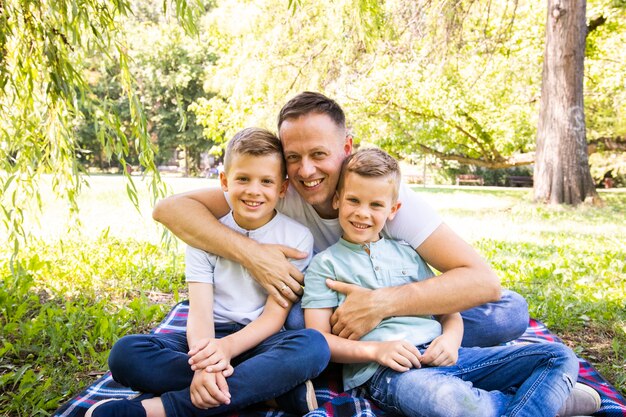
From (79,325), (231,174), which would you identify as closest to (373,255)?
(231,174)

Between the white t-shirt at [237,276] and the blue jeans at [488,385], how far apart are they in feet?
1.99

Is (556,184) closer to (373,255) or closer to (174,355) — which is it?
(373,255)

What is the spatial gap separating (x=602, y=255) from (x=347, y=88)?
6482 mm

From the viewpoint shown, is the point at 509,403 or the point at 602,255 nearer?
the point at 509,403

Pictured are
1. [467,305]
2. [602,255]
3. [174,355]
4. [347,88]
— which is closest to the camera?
[174,355]

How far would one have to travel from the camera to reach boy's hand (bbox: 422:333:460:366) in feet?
6.99

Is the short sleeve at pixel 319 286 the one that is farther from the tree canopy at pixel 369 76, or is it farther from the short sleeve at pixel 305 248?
the tree canopy at pixel 369 76

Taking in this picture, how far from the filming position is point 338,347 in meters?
2.21

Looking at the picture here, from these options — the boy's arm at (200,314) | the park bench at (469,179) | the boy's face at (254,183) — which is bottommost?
the park bench at (469,179)

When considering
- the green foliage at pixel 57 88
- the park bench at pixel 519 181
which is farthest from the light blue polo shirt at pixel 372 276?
the park bench at pixel 519 181

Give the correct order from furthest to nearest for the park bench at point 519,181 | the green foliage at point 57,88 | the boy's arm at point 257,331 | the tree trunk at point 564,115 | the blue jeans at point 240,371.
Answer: the park bench at point 519,181 < the tree trunk at point 564,115 < the green foliage at point 57,88 < the boy's arm at point 257,331 < the blue jeans at point 240,371

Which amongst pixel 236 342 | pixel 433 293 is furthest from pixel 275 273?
pixel 433 293

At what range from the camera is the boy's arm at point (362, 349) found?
207cm

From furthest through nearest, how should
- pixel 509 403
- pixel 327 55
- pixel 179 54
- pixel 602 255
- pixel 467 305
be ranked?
pixel 179 54
pixel 327 55
pixel 602 255
pixel 467 305
pixel 509 403
